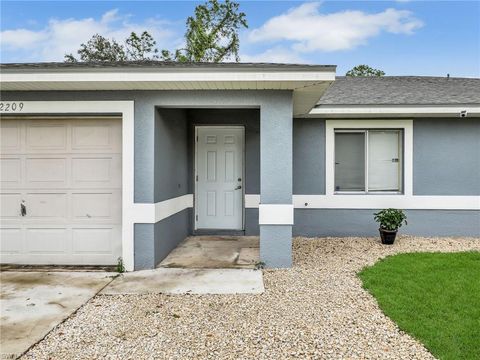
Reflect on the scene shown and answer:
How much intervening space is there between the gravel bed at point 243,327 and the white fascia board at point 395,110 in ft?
12.1

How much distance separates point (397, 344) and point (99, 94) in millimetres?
4764

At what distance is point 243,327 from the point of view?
3146 mm

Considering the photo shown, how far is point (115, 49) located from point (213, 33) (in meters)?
9.55

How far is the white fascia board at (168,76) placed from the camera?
178 inches

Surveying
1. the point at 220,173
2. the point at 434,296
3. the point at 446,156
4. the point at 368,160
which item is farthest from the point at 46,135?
the point at 446,156

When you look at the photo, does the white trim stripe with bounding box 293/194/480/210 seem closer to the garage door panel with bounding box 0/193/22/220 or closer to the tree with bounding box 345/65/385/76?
the garage door panel with bounding box 0/193/22/220

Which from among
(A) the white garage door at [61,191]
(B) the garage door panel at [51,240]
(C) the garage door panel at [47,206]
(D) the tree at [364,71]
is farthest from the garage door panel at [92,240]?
(D) the tree at [364,71]

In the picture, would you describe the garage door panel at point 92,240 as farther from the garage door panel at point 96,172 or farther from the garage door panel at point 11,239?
the garage door panel at point 11,239

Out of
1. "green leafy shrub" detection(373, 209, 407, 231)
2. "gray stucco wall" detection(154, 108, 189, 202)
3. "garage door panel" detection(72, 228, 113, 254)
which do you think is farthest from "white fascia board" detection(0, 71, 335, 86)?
"green leafy shrub" detection(373, 209, 407, 231)

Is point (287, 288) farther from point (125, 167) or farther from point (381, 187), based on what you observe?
point (381, 187)

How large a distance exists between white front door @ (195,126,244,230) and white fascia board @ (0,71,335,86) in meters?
2.96

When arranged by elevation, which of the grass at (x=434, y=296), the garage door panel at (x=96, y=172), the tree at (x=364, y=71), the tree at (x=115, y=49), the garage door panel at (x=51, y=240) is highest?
the tree at (x=115, y=49)

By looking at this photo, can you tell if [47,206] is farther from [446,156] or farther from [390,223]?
[446,156]

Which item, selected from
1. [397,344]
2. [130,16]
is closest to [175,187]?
[397,344]
